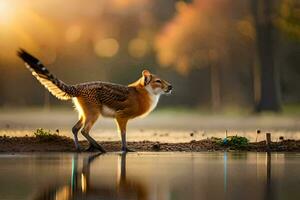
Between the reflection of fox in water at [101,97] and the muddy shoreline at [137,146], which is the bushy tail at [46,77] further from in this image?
the muddy shoreline at [137,146]

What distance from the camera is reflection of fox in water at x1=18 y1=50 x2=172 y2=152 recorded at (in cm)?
1627

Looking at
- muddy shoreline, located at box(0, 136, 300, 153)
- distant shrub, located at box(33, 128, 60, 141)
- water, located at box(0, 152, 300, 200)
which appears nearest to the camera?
water, located at box(0, 152, 300, 200)

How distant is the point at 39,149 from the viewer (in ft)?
52.8

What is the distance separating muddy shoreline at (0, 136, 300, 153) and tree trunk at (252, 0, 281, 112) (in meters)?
8.99

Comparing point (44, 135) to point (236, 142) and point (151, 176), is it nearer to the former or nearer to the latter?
point (236, 142)

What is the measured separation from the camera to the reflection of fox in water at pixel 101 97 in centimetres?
1627

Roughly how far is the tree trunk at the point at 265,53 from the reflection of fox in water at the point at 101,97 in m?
9.44

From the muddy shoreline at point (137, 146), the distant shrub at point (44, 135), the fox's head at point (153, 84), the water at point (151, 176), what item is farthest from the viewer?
the fox's head at point (153, 84)

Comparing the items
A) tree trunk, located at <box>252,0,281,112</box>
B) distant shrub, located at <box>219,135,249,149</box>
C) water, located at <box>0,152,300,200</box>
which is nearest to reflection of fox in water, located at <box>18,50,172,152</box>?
water, located at <box>0,152,300,200</box>

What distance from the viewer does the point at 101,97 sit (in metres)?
16.4

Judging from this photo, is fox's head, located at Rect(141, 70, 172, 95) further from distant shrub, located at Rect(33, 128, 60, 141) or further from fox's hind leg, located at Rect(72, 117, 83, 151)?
distant shrub, located at Rect(33, 128, 60, 141)

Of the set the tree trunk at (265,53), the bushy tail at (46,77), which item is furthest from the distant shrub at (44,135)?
the tree trunk at (265,53)

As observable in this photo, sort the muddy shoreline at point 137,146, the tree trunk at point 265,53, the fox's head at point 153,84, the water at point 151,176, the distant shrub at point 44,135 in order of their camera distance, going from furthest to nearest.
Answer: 1. the tree trunk at point 265,53
2. the fox's head at point 153,84
3. the distant shrub at point 44,135
4. the muddy shoreline at point 137,146
5. the water at point 151,176

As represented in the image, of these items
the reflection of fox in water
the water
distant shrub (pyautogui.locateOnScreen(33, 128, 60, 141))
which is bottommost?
the water
